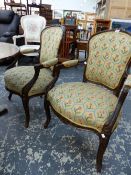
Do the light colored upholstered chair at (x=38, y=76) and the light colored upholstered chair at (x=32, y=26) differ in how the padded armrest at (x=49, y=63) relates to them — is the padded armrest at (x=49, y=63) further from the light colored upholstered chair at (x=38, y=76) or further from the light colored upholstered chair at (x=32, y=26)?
the light colored upholstered chair at (x=32, y=26)

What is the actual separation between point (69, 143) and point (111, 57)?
80cm

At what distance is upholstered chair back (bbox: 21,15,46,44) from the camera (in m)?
3.48

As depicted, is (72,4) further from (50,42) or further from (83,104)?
(83,104)

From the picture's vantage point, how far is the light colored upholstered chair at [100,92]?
3.66 ft

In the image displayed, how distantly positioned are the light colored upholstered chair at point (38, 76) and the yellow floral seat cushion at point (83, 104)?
8.3 inches

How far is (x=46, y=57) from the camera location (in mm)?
1802

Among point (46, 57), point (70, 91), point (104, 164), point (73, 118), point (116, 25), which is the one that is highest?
point (116, 25)

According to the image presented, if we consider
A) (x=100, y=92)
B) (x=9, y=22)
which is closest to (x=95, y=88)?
(x=100, y=92)

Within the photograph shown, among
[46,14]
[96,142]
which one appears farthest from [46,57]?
[46,14]

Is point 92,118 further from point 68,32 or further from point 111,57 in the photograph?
point 68,32

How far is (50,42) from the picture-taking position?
69.6 inches

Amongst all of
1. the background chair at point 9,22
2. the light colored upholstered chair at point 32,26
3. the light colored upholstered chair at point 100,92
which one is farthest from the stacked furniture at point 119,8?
the light colored upholstered chair at point 100,92

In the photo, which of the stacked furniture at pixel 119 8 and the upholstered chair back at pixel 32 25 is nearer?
the upholstered chair back at pixel 32 25

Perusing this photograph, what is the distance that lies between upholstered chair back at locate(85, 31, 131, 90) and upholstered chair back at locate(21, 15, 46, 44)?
87.6 inches
